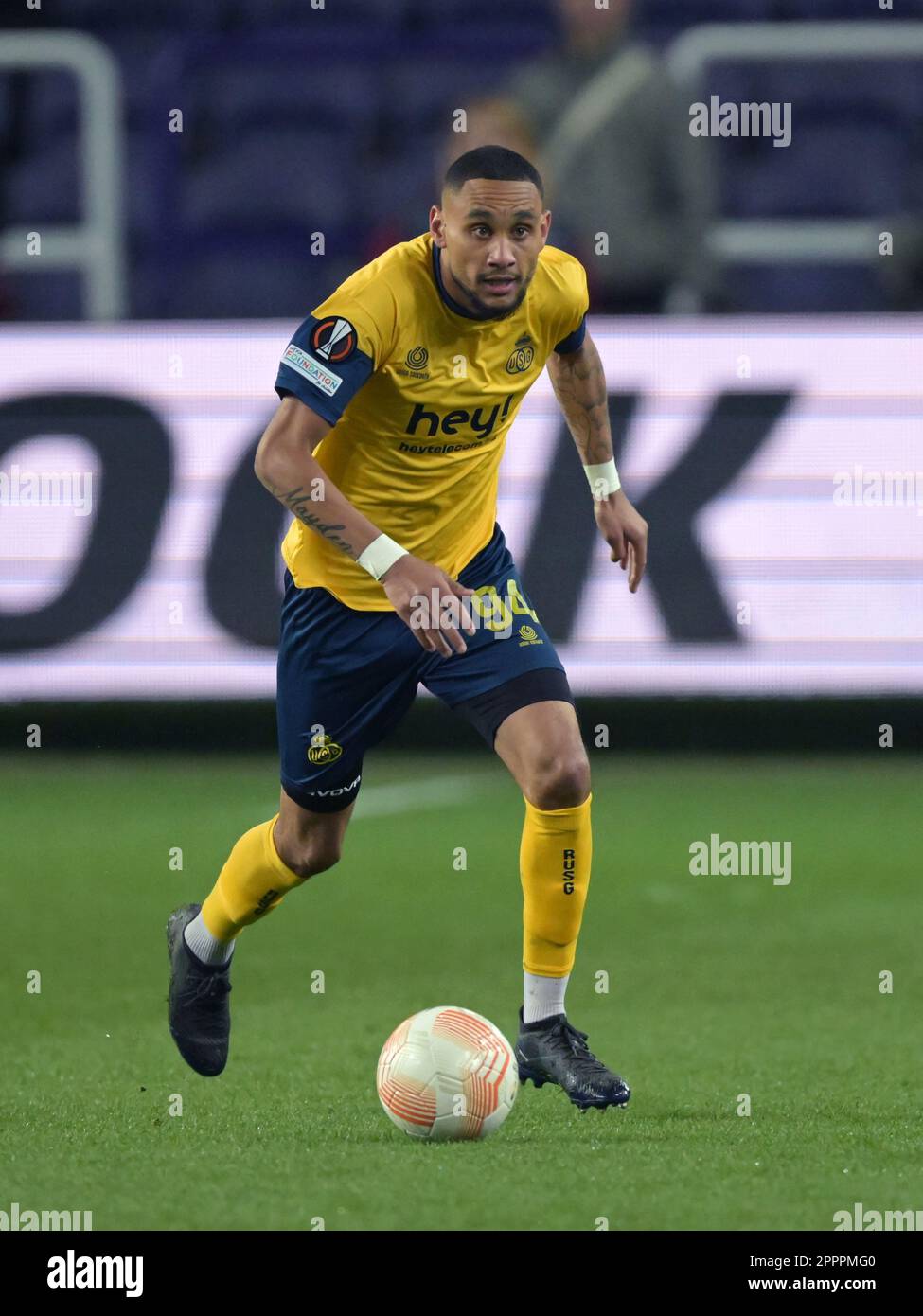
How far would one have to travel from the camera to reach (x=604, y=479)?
5957 mm

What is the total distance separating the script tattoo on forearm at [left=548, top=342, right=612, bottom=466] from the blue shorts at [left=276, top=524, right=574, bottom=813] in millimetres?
462

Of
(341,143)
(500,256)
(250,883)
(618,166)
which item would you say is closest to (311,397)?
(500,256)

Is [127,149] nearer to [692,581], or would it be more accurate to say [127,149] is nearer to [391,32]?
[391,32]

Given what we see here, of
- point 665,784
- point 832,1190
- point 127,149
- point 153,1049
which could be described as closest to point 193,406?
point 665,784

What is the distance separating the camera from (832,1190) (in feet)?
14.5

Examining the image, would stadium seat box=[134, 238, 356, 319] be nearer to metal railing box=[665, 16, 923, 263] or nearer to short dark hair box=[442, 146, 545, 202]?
metal railing box=[665, 16, 923, 263]

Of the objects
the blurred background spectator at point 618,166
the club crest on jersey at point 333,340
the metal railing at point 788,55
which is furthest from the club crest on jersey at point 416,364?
the metal railing at point 788,55

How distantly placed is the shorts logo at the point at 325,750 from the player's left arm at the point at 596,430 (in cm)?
82

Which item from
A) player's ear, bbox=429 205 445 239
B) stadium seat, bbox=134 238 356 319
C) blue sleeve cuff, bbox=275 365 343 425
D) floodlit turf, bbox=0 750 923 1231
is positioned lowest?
floodlit turf, bbox=0 750 923 1231

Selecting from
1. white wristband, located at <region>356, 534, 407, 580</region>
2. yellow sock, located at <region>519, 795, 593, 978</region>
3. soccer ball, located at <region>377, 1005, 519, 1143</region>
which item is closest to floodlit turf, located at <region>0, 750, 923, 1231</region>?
soccer ball, located at <region>377, 1005, 519, 1143</region>

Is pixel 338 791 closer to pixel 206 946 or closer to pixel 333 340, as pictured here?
pixel 206 946

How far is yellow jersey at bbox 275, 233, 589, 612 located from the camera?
5.16 meters

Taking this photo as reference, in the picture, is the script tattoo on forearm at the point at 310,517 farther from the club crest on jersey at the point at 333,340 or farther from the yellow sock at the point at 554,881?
the yellow sock at the point at 554,881

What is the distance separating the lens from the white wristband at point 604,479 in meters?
5.95
